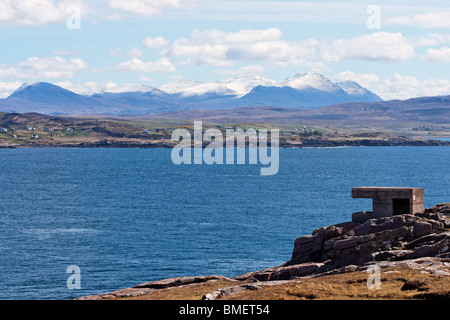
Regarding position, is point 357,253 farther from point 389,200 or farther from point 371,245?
point 389,200

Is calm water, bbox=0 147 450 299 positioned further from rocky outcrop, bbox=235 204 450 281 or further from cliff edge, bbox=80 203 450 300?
cliff edge, bbox=80 203 450 300

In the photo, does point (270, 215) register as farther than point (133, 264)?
Yes

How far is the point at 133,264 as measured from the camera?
220 feet

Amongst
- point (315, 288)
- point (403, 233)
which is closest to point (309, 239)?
point (403, 233)

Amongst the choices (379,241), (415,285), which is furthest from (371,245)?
(415,285)

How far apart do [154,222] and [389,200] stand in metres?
52.5

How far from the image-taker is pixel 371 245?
42.9 m

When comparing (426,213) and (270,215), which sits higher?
(426,213)

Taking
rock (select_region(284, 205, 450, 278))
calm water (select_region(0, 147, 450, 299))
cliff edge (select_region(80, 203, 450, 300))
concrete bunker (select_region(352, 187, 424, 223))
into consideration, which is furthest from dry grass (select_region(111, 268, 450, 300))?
calm water (select_region(0, 147, 450, 299))

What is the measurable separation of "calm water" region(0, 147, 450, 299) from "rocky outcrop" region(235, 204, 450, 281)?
58.9 ft

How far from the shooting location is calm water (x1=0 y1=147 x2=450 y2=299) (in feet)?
212
